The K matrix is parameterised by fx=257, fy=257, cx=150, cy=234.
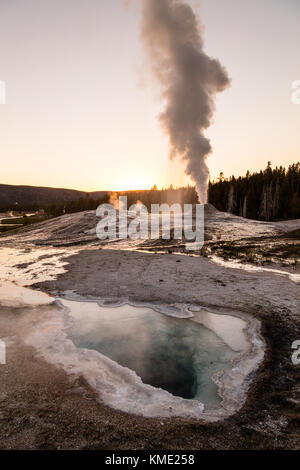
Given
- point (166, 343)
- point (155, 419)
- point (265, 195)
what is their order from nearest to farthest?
1. point (155, 419)
2. point (166, 343)
3. point (265, 195)

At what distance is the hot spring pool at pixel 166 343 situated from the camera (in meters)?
5.76

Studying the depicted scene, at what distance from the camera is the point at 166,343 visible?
7406mm

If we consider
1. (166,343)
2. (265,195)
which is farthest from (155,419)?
(265,195)

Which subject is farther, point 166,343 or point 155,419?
point 166,343

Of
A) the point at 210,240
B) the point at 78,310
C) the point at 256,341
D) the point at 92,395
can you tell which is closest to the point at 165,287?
the point at 78,310

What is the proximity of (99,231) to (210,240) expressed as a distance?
13.0 m

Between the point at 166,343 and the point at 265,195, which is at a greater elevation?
the point at 265,195

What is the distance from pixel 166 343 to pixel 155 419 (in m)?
2.91

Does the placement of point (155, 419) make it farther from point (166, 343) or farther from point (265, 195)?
point (265, 195)

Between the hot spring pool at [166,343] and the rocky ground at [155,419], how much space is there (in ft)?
2.92

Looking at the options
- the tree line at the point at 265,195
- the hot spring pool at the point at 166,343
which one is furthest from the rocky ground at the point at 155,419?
the tree line at the point at 265,195

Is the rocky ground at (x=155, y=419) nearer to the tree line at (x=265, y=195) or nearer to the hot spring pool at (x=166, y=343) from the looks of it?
the hot spring pool at (x=166, y=343)

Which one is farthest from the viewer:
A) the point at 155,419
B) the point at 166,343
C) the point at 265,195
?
the point at 265,195

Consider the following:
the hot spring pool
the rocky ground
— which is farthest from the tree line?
the hot spring pool
